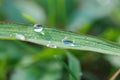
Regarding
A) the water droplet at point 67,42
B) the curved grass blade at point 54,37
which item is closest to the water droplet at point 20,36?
the curved grass blade at point 54,37

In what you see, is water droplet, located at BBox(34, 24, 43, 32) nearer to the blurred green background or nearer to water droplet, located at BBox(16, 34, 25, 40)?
water droplet, located at BBox(16, 34, 25, 40)

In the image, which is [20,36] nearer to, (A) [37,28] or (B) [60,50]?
(A) [37,28]

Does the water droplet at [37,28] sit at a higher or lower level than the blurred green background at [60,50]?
higher

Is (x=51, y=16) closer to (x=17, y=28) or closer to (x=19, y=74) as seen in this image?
(x=19, y=74)

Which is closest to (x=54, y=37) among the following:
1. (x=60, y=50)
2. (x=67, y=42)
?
(x=67, y=42)

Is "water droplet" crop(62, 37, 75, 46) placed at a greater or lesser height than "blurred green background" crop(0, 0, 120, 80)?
greater

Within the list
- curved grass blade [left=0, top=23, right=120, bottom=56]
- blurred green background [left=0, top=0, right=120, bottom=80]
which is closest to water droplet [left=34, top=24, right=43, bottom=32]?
curved grass blade [left=0, top=23, right=120, bottom=56]

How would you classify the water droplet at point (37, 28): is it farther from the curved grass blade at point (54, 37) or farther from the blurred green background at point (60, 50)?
the blurred green background at point (60, 50)
